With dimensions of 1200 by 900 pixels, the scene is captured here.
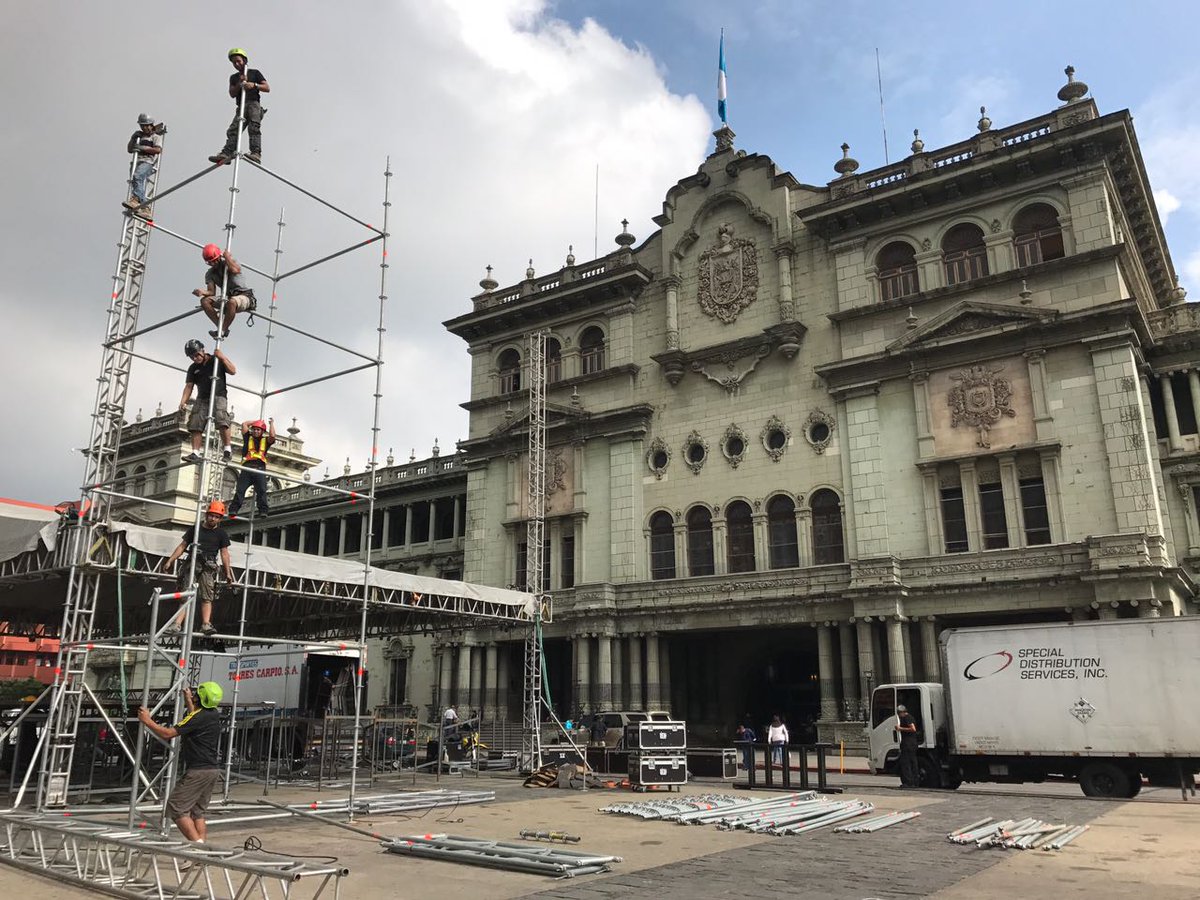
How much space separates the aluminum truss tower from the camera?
26312 mm

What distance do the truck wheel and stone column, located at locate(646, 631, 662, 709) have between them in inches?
699

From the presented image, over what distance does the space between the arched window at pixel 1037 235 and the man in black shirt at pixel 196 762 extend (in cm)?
2918

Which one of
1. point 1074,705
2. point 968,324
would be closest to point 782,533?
point 968,324

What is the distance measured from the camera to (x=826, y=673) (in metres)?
31.8

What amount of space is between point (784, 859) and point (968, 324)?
24.1m

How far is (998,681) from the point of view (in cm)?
2091

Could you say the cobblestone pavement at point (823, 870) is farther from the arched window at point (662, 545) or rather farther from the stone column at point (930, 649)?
the arched window at point (662, 545)

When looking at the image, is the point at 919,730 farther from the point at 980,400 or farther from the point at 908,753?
the point at 980,400

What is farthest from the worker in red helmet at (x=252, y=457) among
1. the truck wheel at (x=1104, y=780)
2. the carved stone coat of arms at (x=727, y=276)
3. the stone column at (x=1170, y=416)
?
the stone column at (x=1170, y=416)

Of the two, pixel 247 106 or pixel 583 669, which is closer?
pixel 247 106

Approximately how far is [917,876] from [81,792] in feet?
52.7

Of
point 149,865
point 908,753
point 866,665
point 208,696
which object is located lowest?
point 149,865

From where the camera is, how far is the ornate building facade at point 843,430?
95.4 ft

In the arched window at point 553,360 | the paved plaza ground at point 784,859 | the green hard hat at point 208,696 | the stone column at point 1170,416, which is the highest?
the arched window at point 553,360
